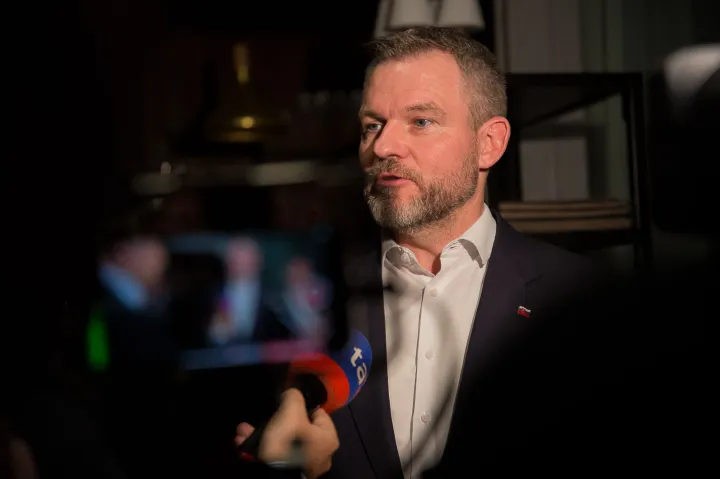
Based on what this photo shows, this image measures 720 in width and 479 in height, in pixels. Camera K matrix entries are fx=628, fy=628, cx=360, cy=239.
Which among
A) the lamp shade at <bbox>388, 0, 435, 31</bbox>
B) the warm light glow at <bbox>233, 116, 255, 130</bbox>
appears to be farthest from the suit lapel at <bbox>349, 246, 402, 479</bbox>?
the warm light glow at <bbox>233, 116, 255, 130</bbox>

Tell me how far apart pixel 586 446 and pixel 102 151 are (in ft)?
3.58

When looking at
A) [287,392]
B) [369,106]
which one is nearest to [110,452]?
[287,392]

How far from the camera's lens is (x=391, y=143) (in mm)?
753

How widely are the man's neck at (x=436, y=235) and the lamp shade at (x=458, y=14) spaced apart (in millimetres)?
611

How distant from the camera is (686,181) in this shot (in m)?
1.21

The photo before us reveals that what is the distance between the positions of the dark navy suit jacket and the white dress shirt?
1cm

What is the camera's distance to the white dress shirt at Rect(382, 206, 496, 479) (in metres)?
0.76

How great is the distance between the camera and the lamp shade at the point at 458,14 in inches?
51.1

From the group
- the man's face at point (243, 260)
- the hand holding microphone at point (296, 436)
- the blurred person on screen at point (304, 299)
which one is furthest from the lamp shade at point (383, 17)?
the hand holding microphone at point (296, 436)

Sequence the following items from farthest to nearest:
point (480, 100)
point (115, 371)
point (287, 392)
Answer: point (115, 371), point (480, 100), point (287, 392)

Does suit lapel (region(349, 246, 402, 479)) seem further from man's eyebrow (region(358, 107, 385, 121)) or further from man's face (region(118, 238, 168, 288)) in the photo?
man's face (region(118, 238, 168, 288))

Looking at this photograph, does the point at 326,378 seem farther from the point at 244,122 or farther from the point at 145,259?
the point at 244,122

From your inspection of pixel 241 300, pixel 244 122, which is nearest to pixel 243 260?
pixel 241 300

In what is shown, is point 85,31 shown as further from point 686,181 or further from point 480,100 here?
point 686,181
